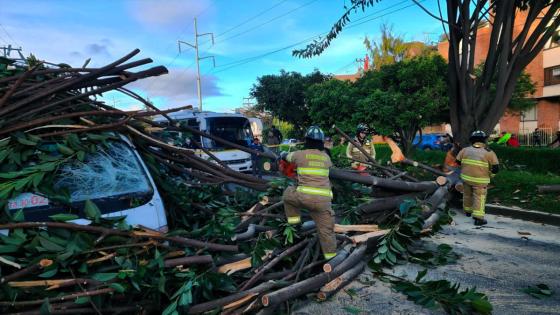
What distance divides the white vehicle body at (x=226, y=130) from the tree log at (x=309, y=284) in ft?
33.3

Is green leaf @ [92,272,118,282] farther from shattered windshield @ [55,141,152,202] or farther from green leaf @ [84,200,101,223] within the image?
shattered windshield @ [55,141,152,202]

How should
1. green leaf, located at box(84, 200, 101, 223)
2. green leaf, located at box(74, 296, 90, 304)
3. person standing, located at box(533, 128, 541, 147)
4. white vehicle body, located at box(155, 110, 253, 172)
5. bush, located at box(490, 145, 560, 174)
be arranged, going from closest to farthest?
green leaf, located at box(74, 296, 90, 304) → green leaf, located at box(84, 200, 101, 223) → bush, located at box(490, 145, 560, 174) → white vehicle body, located at box(155, 110, 253, 172) → person standing, located at box(533, 128, 541, 147)

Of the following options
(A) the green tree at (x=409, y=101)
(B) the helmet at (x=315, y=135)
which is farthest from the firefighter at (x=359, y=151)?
(A) the green tree at (x=409, y=101)

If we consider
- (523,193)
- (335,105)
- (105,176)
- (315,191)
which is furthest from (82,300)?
(335,105)

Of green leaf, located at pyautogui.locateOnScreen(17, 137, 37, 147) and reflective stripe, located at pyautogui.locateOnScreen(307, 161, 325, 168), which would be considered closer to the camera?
green leaf, located at pyautogui.locateOnScreen(17, 137, 37, 147)

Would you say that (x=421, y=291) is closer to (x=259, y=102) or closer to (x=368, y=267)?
(x=368, y=267)

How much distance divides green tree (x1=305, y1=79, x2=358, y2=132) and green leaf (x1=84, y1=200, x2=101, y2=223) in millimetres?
14797

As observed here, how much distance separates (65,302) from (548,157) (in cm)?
1292

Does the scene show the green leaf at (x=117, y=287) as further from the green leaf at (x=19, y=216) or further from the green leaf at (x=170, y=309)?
the green leaf at (x=19, y=216)

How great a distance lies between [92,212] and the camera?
10.1ft

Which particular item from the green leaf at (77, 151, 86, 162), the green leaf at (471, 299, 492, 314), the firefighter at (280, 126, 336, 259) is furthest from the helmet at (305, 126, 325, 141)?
the green leaf at (77, 151, 86, 162)

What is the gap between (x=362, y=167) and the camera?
8.05 metres

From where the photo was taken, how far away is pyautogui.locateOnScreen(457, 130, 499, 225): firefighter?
6938mm

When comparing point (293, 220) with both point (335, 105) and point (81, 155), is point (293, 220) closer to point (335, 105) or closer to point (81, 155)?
point (81, 155)
